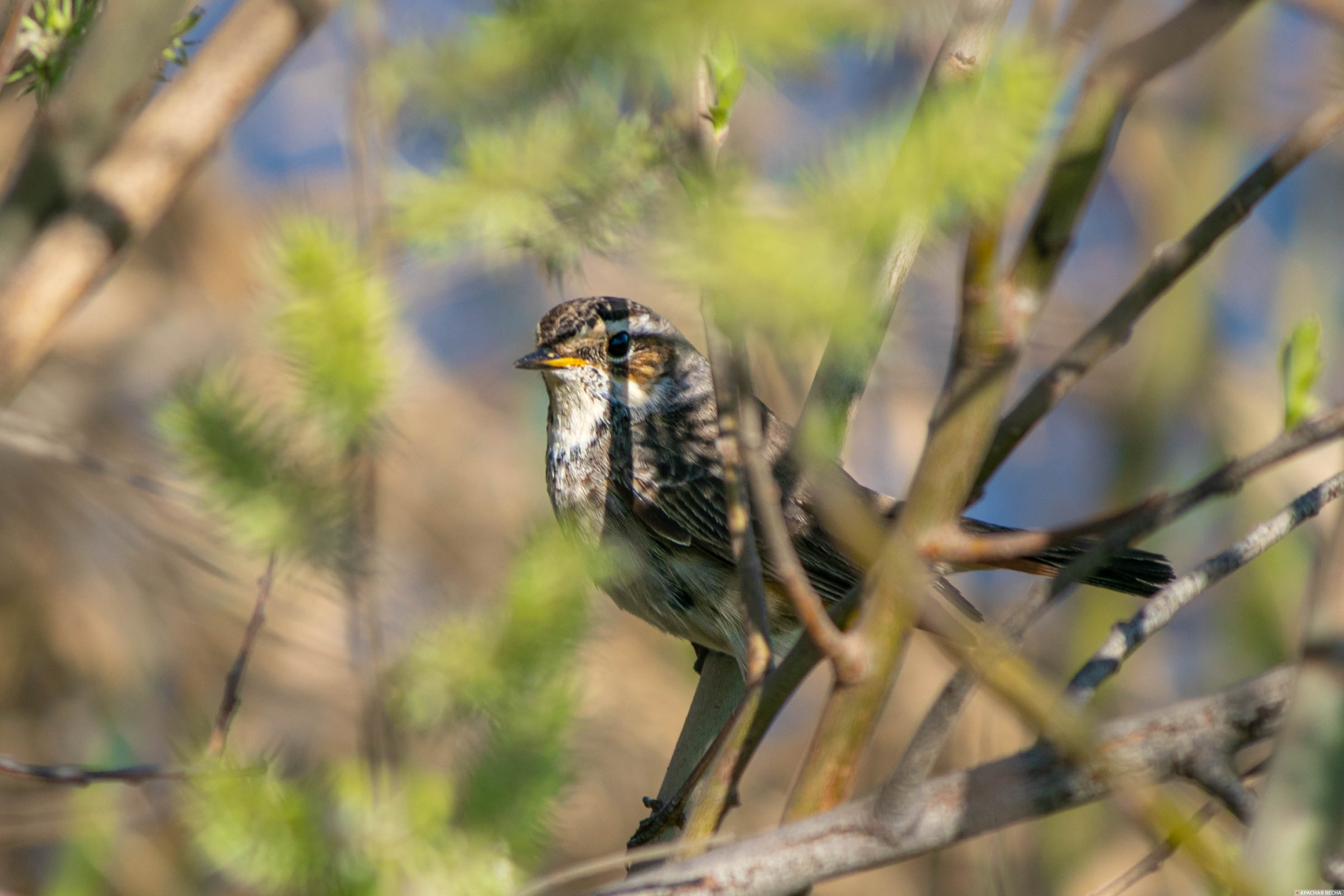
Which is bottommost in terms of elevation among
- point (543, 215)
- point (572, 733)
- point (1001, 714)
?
point (572, 733)

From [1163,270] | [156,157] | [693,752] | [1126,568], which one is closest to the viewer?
[1163,270]

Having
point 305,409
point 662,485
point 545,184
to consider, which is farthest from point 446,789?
point 662,485

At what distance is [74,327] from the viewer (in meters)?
6.45

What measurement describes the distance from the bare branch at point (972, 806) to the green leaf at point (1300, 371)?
0.43 metres

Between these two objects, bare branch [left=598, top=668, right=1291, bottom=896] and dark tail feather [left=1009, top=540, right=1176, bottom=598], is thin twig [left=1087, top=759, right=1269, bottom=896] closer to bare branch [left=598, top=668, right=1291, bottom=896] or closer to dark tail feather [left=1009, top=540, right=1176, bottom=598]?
bare branch [left=598, top=668, right=1291, bottom=896]

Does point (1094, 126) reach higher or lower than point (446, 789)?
higher

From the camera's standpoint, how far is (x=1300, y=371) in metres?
1.84

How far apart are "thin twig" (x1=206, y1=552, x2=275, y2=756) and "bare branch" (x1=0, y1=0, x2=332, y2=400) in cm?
80

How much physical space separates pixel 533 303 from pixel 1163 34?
370cm

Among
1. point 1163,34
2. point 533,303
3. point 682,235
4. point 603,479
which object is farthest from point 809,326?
point 533,303

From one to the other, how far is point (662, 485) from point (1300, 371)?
7.41 ft

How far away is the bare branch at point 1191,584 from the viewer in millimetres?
1872

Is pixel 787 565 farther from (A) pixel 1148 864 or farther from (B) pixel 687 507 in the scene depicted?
(B) pixel 687 507

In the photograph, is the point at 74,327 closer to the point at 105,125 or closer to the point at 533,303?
the point at 533,303
